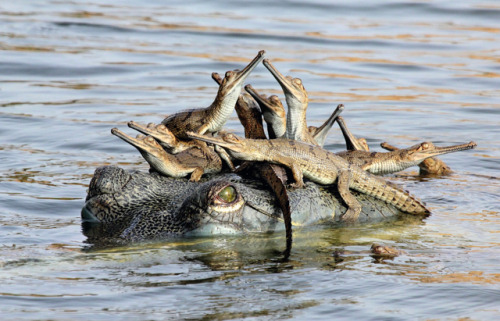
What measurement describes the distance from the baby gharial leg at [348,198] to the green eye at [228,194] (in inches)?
45.2

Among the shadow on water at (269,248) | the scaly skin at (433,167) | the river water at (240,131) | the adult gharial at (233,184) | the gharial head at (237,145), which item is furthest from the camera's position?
the scaly skin at (433,167)

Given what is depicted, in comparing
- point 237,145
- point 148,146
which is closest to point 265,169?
point 237,145

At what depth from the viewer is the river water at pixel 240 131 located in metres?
5.60

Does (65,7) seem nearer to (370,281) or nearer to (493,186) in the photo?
(493,186)

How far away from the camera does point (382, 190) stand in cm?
756

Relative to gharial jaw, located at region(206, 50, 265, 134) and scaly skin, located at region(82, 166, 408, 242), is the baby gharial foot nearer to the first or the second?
scaly skin, located at region(82, 166, 408, 242)

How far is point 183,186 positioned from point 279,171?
2.81 feet

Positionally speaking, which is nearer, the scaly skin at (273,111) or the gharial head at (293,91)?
the scaly skin at (273,111)

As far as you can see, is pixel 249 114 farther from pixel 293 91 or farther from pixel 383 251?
pixel 383 251

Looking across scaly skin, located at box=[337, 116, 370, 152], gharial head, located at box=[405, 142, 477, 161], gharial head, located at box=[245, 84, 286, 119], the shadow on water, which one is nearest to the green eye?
the shadow on water

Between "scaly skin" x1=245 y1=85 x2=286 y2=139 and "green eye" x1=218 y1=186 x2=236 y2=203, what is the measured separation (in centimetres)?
159

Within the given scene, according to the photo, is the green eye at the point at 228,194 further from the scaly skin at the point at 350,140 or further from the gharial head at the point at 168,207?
the scaly skin at the point at 350,140

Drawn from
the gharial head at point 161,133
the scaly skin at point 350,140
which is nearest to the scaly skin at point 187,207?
the gharial head at point 161,133

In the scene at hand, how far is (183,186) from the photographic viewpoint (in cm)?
738
